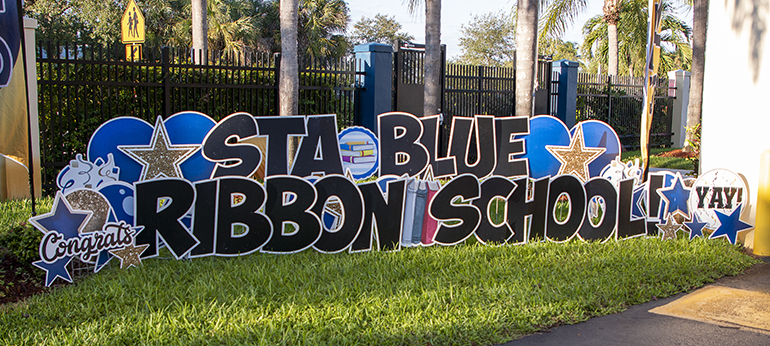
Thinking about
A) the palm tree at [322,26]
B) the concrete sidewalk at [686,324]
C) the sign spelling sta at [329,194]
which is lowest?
the concrete sidewalk at [686,324]

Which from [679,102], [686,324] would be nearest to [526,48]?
[686,324]

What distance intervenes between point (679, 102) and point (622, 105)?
3.37m

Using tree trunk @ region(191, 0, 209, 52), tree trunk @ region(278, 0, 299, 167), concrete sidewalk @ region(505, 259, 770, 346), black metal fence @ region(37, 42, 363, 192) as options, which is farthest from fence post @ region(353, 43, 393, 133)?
concrete sidewalk @ region(505, 259, 770, 346)

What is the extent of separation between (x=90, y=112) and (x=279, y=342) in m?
6.20

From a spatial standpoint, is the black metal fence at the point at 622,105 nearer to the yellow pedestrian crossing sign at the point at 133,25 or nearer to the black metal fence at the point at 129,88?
the black metal fence at the point at 129,88

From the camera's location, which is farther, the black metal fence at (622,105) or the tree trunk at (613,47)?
the tree trunk at (613,47)

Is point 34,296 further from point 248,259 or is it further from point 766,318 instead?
point 766,318

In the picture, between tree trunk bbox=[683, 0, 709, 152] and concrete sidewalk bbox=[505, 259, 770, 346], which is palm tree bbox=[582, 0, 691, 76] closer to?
tree trunk bbox=[683, 0, 709, 152]

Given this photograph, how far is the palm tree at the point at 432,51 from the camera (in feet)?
30.6

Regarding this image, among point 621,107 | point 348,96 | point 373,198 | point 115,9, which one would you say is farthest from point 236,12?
point 373,198

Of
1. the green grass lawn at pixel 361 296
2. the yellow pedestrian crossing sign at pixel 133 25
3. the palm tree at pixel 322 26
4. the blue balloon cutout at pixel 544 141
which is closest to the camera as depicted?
the green grass lawn at pixel 361 296

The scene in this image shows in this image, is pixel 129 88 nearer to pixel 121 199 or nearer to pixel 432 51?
pixel 121 199

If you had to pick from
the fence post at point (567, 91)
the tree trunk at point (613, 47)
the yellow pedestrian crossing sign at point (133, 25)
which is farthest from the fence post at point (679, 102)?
the yellow pedestrian crossing sign at point (133, 25)

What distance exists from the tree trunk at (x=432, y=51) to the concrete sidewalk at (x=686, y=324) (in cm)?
543
